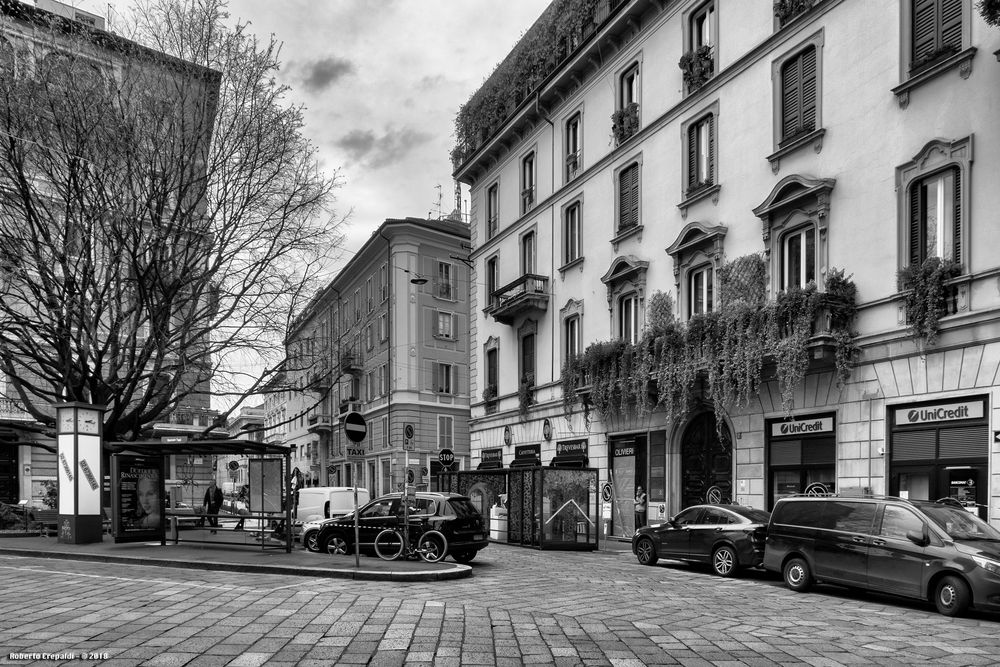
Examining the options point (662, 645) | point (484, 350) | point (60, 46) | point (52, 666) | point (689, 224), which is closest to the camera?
point (52, 666)

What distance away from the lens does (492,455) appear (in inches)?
1419

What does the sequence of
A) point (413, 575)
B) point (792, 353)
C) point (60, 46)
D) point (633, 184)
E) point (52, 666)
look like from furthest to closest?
1. point (633, 184)
2. point (60, 46)
3. point (792, 353)
4. point (413, 575)
5. point (52, 666)

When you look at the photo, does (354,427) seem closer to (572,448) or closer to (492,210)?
(572,448)

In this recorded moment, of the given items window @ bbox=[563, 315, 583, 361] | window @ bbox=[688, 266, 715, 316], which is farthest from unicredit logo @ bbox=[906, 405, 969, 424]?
window @ bbox=[563, 315, 583, 361]

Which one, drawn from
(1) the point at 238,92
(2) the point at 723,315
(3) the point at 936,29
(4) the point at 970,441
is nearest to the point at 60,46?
(1) the point at 238,92

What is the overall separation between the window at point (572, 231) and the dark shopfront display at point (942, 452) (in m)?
14.8

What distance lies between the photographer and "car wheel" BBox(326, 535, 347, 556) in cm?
1894

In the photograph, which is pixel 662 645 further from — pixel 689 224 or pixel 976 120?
pixel 689 224

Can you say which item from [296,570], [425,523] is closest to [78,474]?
[296,570]

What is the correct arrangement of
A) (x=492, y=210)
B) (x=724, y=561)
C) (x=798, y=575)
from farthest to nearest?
(x=492, y=210) < (x=724, y=561) < (x=798, y=575)

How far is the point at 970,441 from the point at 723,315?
6416mm

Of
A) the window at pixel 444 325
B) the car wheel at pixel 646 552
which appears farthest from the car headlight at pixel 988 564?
the window at pixel 444 325

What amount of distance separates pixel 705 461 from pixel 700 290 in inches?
187

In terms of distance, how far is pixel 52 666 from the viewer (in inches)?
278
